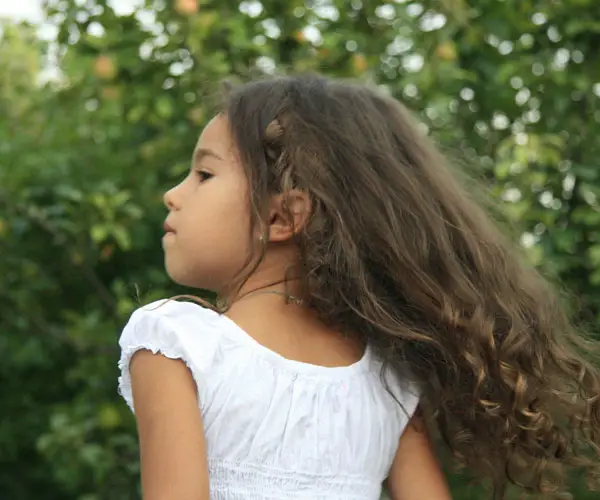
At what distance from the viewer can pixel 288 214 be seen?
1.92 meters

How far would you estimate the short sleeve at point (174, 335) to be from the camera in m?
1.74

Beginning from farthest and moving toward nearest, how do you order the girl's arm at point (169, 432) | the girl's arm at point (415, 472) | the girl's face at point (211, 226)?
the girl's arm at point (415, 472), the girl's face at point (211, 226), the girl's arm at point (169, 432)

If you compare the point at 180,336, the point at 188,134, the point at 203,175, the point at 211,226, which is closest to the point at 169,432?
the point at 180,336

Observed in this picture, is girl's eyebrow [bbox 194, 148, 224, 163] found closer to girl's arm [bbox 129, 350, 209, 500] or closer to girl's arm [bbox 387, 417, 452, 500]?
girl's arm [bbox 129, 350, 209, 500]

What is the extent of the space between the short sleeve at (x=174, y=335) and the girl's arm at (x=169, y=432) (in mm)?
13

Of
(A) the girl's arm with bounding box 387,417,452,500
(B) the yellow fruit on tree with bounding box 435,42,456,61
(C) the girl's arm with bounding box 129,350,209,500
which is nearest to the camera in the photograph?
(C) the girl's arm with bounding box 129,350,209,500

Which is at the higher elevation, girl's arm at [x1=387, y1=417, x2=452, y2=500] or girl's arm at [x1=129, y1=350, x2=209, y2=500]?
girl's arm at [x1=129, y1=350, x2=209, y2=500]

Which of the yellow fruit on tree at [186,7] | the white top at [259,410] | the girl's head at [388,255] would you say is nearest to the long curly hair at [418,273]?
the girl's head at [388,255]

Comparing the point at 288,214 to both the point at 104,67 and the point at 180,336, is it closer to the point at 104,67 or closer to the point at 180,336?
the point at 180,336

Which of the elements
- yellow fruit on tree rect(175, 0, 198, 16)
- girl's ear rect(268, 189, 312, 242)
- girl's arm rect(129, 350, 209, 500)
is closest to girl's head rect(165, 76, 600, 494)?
girl's ear rect(268, 189, 312, 242)

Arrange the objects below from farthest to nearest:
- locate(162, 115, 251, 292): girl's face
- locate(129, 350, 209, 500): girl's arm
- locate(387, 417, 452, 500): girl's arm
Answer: locate(387, 417, 452, 500): girl's arm → locate(162, 115, 251, 292): girl's face → locate(129, 350, 209, 500): girl's arm

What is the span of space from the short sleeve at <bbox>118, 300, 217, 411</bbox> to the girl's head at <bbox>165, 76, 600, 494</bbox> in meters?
0.11

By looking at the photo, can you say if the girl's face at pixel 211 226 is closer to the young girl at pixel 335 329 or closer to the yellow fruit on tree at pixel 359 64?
the young girl at pixel 335 329

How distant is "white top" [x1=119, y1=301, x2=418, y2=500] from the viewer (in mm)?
1768
